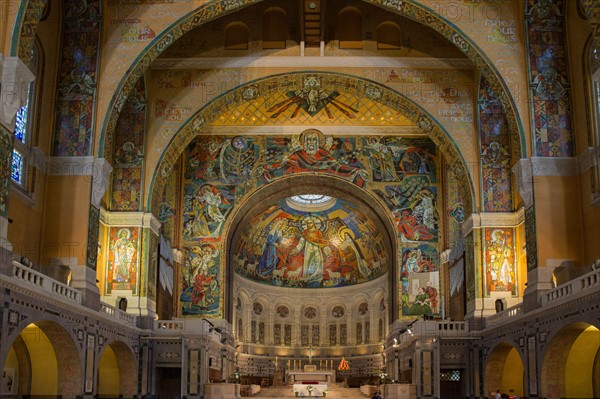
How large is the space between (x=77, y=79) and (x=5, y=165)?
7.24 meters

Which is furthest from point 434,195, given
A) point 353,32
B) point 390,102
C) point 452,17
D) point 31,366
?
point 31,366

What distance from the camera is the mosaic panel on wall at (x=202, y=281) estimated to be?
126 ft

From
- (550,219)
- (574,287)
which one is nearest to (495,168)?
(550,219)

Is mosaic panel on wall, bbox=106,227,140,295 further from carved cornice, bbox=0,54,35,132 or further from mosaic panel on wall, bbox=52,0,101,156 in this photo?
carved cornice, bbox=0,54,35,132

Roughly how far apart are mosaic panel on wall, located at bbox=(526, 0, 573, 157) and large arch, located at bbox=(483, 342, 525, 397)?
8643mm

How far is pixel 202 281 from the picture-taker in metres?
38.7

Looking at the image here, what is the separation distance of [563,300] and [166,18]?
51.4ft

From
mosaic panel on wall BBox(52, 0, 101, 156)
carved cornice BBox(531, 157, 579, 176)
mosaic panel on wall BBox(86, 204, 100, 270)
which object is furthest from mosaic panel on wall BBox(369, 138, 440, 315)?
mosaic panel on wall BBox(86, 204, 100, 270)

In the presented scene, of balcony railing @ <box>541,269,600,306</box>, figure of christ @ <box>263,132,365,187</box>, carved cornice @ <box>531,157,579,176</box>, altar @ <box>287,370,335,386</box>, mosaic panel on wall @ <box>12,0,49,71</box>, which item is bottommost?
altar @ <box>287,370,335,386</box>

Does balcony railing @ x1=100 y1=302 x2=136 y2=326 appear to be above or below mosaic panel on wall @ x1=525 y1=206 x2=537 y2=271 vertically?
below

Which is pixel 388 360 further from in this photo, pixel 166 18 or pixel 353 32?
pixel 166 18

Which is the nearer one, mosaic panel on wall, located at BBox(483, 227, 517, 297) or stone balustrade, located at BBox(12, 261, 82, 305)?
stone balustrade, located at BBox(12, 261, 82, 305)

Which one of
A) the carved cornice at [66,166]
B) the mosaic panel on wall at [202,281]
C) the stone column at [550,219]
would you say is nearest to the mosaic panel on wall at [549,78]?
the stone column at [550,219]

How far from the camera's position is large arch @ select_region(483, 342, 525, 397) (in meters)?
29.1
